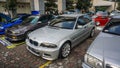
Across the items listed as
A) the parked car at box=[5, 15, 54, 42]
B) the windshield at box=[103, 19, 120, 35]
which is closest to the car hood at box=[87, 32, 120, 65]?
the windshield at box=[103, 19, 120, 35]

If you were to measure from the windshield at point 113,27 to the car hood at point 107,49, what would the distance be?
0.29 m

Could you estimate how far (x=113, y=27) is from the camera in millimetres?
3316

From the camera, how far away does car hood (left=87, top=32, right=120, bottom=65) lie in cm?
205

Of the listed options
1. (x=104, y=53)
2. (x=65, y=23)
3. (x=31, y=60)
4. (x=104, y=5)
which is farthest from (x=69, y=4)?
(x=104, y=53)

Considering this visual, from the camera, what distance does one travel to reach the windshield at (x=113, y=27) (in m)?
3.17

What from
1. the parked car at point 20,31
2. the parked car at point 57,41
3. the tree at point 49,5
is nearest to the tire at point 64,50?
the parked car at point 57,41

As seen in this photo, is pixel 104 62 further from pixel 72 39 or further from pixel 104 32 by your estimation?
pixel 72 39

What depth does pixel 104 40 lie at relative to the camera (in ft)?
9.09

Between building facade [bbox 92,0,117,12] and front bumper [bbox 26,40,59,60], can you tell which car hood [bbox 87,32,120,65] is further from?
building facade [bbox 92,0,117,12]

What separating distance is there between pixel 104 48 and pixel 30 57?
2.70 meters

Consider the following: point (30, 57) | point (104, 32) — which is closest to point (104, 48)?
point (104, 32)

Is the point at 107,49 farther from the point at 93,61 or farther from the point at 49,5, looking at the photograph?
the point at 49,5

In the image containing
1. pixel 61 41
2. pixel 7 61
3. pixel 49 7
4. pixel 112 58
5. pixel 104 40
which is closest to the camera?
pixel 112 58

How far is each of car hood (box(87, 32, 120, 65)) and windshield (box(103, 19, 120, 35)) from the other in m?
0.29
